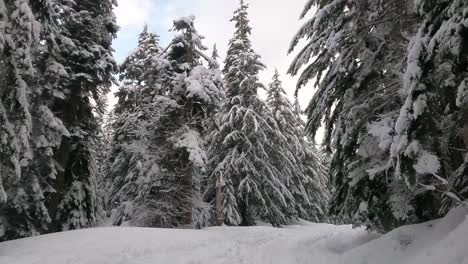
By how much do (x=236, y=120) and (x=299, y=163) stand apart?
832 cm

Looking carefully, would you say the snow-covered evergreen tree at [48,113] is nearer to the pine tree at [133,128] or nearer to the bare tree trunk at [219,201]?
the pine tree at [133,128]

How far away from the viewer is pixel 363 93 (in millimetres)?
8922

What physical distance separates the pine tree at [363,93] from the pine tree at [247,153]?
13.0 meters

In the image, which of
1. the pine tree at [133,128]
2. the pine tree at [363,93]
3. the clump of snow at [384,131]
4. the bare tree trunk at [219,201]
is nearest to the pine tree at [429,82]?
the clump of snow at [384,131]

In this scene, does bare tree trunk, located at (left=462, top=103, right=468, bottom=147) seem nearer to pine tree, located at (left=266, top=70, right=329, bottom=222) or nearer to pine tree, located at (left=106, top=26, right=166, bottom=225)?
pine tree, located at (left=106, top=26, right=166, bottom=225)

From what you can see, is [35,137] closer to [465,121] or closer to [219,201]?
[219,201]

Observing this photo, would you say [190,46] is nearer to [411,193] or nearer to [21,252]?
[21,252]

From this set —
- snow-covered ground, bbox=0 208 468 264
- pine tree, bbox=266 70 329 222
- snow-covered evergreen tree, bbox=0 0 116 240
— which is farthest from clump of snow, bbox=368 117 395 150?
pine tree, bbox=266 70 329 222

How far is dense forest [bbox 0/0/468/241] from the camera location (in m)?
5.99

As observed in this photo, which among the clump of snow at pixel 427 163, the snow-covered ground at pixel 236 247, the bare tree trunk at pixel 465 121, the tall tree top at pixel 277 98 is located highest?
the tall tree top at pixel 277 98

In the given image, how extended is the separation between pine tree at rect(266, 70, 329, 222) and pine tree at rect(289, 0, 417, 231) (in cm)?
1734

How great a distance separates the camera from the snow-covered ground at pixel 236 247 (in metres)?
6.14

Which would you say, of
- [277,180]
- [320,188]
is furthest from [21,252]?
[320,188]

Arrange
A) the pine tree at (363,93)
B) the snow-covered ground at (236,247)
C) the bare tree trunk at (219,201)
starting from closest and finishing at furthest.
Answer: the snow-covered ground at (236,247) < the pine tree at (363,93) < the bare tree trunk at (219,201)
